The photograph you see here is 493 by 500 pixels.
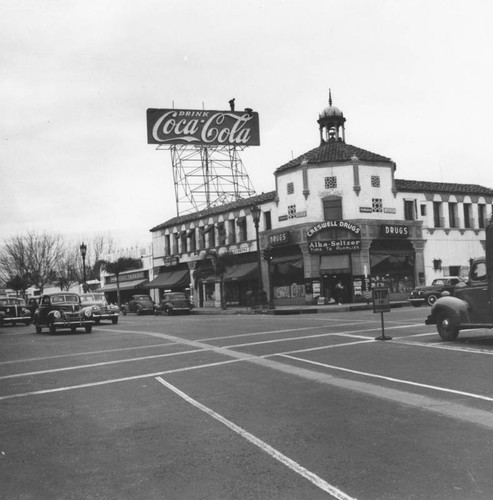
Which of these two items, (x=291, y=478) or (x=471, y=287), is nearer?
(x=291, y=478)

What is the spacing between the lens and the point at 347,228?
42812mm

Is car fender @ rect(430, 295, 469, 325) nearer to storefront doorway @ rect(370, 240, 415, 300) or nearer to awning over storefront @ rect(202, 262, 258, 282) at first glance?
storefront doorway @ rect(370, 240, 415, 300)

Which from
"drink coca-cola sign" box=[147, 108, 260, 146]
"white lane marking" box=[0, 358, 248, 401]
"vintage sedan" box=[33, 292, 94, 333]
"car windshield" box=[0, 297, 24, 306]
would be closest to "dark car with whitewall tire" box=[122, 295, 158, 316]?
"car windshield" box=[0, 297, 24, 306]

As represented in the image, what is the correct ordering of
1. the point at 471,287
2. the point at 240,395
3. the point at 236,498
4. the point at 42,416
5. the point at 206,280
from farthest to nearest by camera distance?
the point at 206,280 → the point at 471,287 → the point at 240,395 → the point at 42,416 → the point at 236,498

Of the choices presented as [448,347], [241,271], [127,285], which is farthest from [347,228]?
[127,285]

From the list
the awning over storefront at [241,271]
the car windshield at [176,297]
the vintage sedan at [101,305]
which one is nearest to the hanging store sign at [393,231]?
the awning over storefront at [241,271]

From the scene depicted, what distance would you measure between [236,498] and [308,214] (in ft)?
130

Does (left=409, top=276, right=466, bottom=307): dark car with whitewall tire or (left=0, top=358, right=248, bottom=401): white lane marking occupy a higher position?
(left=409, top=276, right=466, bottom=307): dark car with whitewall tire

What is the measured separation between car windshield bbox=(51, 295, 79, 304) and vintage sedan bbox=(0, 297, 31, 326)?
36.4 ft

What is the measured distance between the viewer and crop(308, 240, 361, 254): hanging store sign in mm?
42625

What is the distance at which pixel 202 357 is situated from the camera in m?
14.7

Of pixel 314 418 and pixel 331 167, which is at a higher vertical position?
pixel 331 167

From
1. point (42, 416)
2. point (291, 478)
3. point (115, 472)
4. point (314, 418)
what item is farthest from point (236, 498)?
point (42, 416)

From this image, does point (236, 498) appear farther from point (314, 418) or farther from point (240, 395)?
point (240, 395)
